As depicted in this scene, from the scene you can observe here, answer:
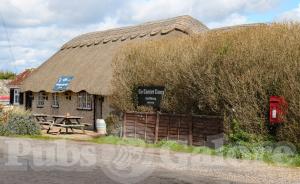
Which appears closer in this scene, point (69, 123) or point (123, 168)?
point (123, 168)

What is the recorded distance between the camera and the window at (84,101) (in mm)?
29131

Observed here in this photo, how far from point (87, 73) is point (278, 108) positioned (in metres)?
16.9

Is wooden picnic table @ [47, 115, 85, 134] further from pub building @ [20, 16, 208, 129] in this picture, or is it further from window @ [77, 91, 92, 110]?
window @ [77, 91, 92, 110]

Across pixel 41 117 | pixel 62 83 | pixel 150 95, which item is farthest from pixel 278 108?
pixel 41 117

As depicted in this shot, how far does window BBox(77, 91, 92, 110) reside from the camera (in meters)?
29.1

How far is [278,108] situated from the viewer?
14.8 metres

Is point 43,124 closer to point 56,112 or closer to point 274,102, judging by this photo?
point 56,112

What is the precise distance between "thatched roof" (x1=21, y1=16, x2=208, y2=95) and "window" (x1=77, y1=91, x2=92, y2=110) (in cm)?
58

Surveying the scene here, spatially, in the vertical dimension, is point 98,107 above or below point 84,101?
below

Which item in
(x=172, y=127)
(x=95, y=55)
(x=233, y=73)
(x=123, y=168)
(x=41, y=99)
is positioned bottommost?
(x=123, y=168)

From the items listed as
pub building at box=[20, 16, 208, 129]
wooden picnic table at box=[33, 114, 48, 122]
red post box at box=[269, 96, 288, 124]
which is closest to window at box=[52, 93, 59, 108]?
pub building at box=[20, 16, 208, 129]

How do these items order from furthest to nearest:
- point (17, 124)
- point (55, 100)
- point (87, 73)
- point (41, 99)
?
1. point (41, 99)
2. point (55, 100)
3. point (87, 73)
4. point (17, 124)

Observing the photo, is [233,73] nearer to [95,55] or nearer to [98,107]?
[98,107]

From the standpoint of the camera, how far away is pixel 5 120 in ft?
75.4
